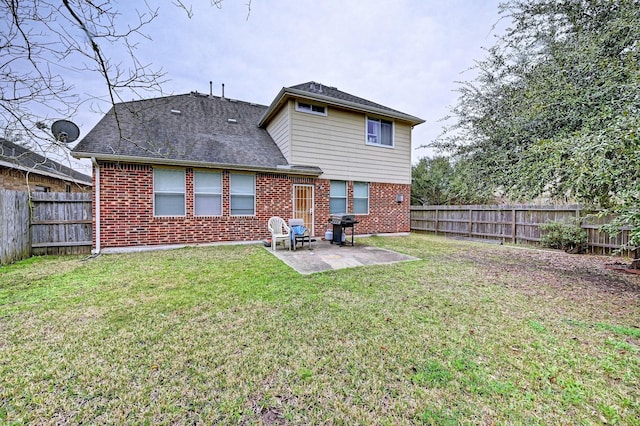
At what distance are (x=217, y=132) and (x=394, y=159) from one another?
23.5 ft

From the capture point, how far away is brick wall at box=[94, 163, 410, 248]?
7.13 metres

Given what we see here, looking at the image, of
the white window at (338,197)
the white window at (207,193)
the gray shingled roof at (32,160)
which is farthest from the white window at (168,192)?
the white window at (338,197)

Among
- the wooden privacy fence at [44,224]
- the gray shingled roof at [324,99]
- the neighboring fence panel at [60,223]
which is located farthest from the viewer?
the gray shingled roof at [324,99]

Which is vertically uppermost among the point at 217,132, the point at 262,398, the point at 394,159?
the point at 217,132

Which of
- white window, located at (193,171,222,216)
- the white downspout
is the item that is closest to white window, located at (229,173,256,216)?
white window, located at (193,171,222,216)

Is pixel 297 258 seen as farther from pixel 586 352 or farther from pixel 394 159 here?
pixel 394 159

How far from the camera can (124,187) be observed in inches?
285

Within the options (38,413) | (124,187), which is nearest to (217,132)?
(124,187)

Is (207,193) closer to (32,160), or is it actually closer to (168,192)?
(168,192)

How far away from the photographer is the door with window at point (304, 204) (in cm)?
948

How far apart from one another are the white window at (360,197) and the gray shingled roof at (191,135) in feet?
10.3

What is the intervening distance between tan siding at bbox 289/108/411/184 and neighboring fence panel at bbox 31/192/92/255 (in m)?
6.20

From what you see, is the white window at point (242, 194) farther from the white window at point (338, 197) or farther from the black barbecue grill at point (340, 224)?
the white window at point (338, 197)

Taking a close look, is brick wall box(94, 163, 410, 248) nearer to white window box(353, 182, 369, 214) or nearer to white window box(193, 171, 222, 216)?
white window box(193, 171, 222, 216)
